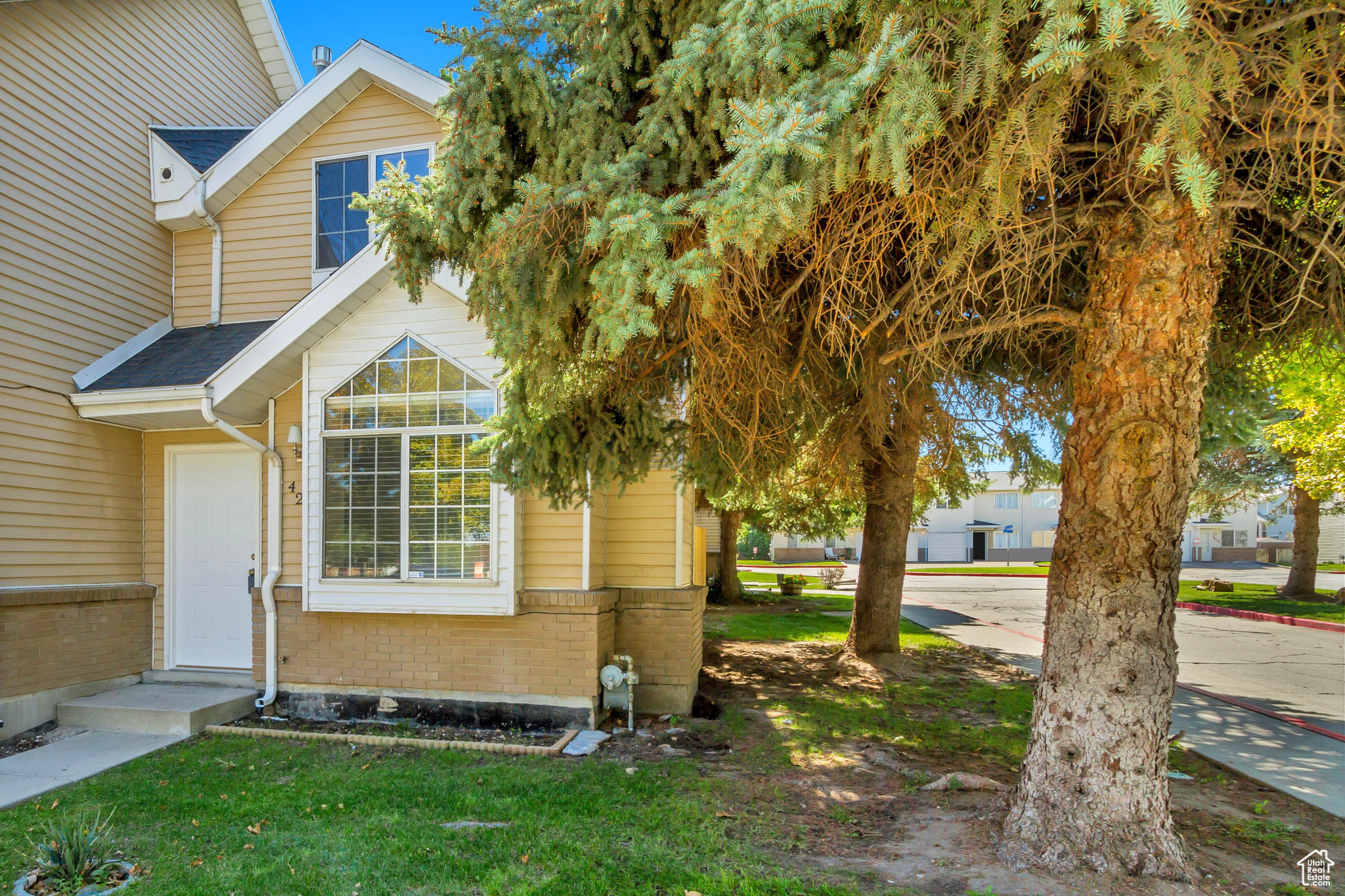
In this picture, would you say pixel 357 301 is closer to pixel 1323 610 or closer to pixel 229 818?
pixel 229 818

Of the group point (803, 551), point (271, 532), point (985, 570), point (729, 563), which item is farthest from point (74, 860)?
point (803, 551)

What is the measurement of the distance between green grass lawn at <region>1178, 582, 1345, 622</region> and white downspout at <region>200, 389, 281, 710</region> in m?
19.1

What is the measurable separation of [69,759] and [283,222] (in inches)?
221

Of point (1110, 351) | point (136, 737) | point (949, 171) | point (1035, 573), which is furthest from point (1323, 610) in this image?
point (136, 737)

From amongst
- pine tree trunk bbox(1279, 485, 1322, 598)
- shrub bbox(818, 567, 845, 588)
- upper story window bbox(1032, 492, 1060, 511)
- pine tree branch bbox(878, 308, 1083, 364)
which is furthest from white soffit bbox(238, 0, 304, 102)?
upper story window bbox(1032, 492, 1060, 511)

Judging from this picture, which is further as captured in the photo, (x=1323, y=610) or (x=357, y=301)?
(x=1323, y=610)

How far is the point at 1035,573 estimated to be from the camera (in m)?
32.3

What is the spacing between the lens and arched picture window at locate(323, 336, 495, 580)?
6.43m

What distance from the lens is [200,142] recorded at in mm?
8539

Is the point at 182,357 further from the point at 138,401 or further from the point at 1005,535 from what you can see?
the point at 1005,535

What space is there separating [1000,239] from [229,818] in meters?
5.71

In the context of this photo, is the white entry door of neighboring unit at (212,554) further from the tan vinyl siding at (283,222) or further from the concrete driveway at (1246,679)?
the concrete driveway at (1246,679)

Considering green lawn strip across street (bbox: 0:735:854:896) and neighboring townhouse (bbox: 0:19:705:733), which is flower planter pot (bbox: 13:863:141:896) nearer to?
green lawn strip across street (bbox: 0:735:854:896)

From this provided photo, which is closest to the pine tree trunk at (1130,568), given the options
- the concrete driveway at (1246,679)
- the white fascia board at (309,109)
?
the concrete driveway at (1246,679)
